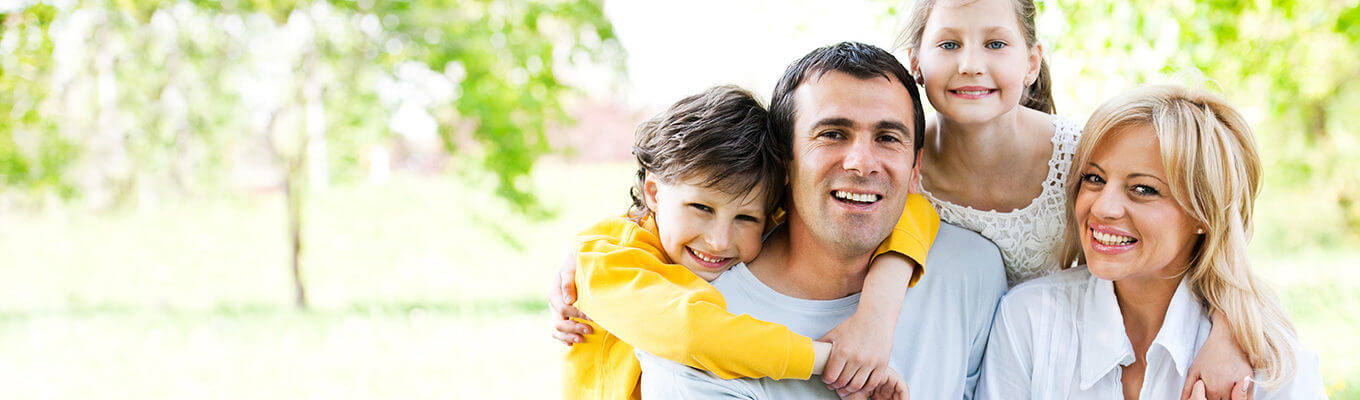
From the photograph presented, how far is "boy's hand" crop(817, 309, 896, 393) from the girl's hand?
0.75m

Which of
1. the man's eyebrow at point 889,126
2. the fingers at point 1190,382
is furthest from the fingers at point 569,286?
the fingers at point 1190,382

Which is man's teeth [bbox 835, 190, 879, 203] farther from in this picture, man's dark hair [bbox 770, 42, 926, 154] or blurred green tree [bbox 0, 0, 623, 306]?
blurred green tree [bbox 0, 0, 623, 306]

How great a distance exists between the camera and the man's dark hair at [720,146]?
2.62 metres

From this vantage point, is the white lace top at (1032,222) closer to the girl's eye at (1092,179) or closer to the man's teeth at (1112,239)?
the girl's eye at (1092,179)

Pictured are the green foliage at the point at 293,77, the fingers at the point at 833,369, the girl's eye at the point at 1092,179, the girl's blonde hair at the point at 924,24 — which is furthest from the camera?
the green foliage at the point at 293,77

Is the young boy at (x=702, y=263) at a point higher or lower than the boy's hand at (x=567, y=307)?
higher

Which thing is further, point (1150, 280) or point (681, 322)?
point (1150, 280)

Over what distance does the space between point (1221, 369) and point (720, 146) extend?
52.4 inches

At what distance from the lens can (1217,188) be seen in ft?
8.34

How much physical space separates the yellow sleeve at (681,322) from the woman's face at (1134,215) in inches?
→ 32.4

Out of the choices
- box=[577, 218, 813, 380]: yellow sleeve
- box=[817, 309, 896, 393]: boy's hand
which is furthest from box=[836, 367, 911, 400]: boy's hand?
box=[577, 218, 813, 380]: yellow sleeve

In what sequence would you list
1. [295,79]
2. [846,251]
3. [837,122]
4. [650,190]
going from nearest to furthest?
[837,122], [846,251], [650,190], [295,79]

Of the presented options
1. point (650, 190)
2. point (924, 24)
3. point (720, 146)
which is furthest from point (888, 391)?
point (924, 24)

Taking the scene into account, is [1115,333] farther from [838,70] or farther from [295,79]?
[295,79]
